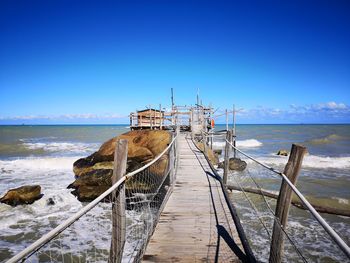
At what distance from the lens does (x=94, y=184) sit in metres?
13.0

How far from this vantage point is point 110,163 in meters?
16.8

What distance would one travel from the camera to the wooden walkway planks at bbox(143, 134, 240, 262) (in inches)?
157

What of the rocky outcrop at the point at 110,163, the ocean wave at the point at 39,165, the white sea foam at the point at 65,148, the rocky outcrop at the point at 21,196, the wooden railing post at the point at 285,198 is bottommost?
the ocean wave at the point at 39,165

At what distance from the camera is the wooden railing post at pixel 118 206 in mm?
2951

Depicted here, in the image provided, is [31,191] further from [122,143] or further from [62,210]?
A: [122,143]

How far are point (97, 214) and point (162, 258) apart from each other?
22.9 feet

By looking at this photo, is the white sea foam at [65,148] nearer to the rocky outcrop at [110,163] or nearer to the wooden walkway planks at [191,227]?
the rocky outcrop at [110,163]

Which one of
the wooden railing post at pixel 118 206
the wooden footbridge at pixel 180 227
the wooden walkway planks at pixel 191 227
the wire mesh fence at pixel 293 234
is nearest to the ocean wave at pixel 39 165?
the wooden footbridge at pixel 180 227

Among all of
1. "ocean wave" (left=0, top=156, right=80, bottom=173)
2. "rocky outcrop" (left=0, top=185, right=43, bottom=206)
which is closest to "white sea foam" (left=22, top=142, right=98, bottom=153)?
"ocean wave" (left=0, top=156, right=80, bottom=173)

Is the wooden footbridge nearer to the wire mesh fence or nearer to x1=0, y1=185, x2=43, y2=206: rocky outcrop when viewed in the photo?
the wire mesh fence

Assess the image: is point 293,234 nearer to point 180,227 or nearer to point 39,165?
point 180,227

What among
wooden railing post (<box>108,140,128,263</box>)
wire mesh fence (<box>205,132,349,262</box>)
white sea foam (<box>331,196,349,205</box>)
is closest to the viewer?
wooden railing post (<box>108,140,128,263</box>)

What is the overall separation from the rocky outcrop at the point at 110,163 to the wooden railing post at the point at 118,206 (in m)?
9.10

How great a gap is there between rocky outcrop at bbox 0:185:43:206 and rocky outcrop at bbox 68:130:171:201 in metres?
1.91
